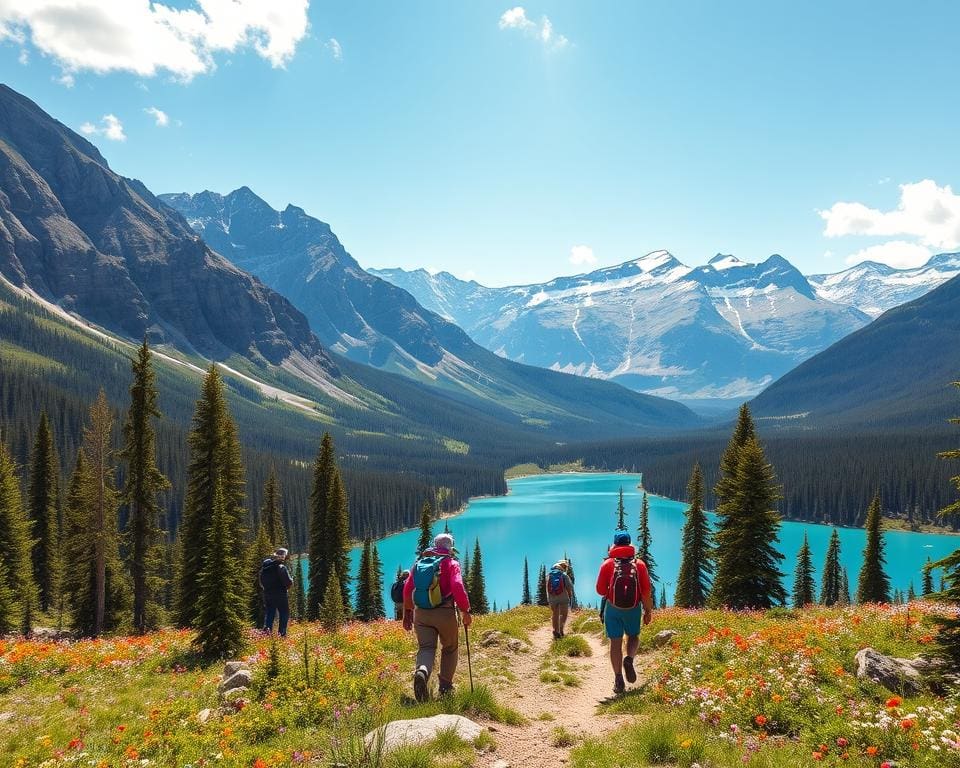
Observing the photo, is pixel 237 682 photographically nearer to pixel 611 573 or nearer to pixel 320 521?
pixel 611 573

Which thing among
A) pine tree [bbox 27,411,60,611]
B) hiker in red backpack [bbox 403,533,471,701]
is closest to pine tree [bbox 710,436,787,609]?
hiker in red backpack [bbox 403,533,471,701]

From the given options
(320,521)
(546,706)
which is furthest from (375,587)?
(546,706)

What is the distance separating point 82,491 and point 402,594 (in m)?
34.9

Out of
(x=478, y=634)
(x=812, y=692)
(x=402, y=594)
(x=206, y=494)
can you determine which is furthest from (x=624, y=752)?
(x=206, y=494)

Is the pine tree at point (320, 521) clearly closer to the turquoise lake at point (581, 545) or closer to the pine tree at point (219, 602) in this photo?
the pine tree at point (219, 602)

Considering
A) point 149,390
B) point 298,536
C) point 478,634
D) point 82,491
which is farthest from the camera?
point 298,536

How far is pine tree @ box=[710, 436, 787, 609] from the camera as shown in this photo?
32.8 metres

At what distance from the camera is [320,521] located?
166 feet

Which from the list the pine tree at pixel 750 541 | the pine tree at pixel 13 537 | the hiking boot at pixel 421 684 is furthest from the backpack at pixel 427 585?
the pine tree at pixel 13 537

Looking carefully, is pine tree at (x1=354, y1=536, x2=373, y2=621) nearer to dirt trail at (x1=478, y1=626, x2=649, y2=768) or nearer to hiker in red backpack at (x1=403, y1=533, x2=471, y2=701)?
dirt trail at (x1=478, y1=626, x2=649, y2=768)

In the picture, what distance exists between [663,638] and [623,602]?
5747mm

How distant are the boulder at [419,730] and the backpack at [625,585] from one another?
4533 millimetres

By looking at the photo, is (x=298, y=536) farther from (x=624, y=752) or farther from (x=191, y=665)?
(x=624, y=752)

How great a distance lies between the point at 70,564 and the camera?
137ft
